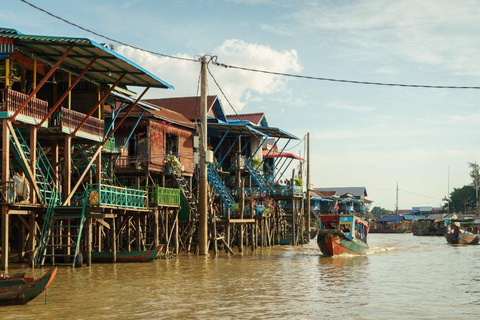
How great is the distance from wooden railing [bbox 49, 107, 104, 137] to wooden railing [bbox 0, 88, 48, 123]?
845 mm

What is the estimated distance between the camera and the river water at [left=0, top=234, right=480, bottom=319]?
15734 mm

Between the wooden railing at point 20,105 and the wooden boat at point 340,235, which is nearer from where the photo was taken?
the wooden railing at point 20,105

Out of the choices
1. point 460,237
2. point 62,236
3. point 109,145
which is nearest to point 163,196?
point 109,145

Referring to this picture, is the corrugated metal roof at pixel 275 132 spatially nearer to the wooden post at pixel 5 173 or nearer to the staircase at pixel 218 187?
the staircase at pixel 218 187

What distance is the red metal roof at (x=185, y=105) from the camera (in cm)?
4347

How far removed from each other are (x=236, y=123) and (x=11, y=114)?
20720 mm

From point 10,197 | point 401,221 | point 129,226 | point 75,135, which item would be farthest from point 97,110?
point 401,221

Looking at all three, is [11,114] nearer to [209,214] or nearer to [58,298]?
[58,298]

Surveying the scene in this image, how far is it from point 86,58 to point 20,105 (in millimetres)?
3128

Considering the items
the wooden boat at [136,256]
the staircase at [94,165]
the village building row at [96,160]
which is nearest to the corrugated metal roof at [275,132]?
the village building row at [96,160]

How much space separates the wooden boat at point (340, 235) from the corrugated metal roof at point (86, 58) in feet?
36.0

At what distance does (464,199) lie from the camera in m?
120

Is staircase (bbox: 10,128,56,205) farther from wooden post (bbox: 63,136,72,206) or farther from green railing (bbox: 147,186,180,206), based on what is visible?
green railing (bbox: 147,186,180,206)

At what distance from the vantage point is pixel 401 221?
11000 cm
